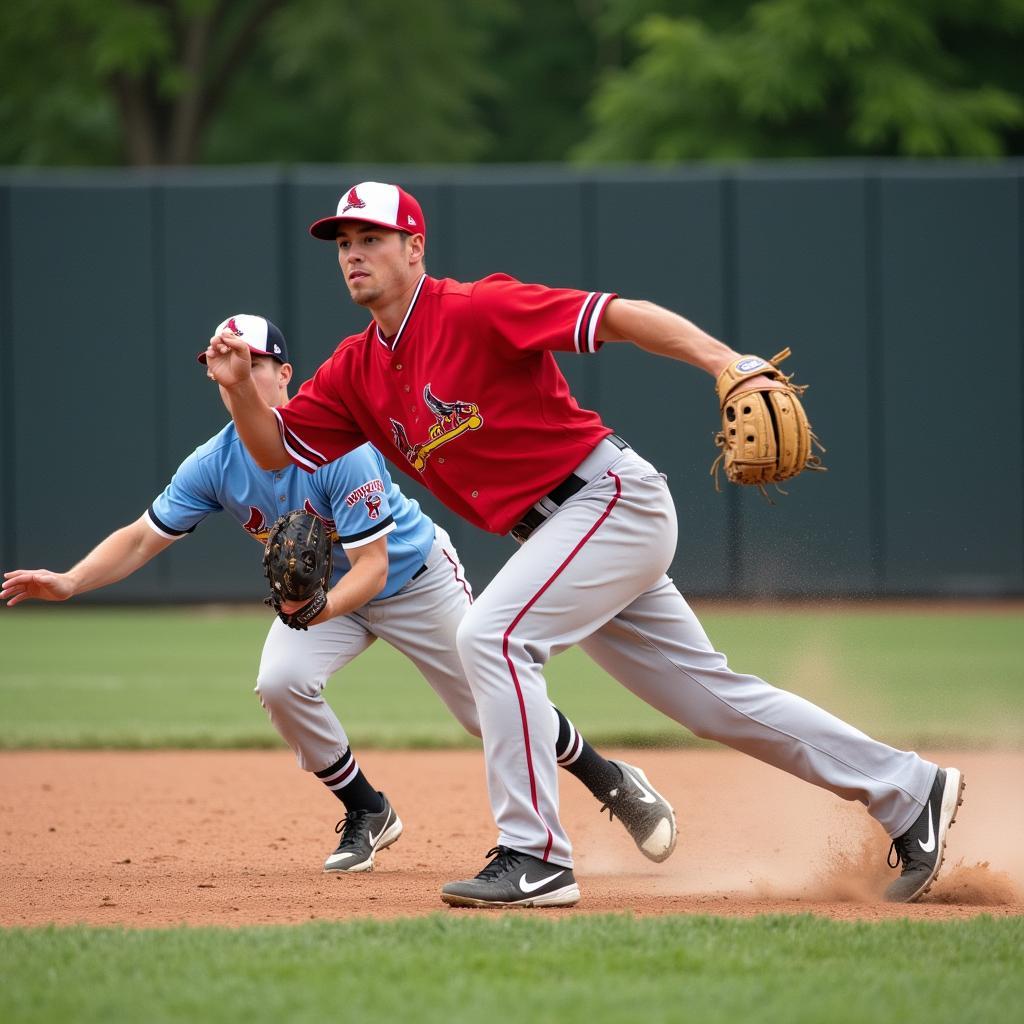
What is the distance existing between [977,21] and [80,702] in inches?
497

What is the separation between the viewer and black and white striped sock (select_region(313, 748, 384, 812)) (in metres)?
4.54

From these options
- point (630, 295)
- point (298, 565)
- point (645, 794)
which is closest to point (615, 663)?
point (645, 794)

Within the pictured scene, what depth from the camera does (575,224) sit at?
41.0 ft

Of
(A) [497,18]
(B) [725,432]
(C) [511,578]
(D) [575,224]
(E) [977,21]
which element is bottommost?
(C) [511,578]

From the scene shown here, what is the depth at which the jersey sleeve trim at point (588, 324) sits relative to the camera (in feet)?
11.5

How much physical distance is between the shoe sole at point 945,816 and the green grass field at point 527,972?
15.6 inches

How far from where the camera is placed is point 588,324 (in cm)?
350

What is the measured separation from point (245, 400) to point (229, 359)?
0.45 ft

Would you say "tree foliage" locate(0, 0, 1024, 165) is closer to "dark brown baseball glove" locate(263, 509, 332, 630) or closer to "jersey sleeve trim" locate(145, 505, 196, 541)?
"jersey sleeve trim" locate(145, 505, 196, 541)

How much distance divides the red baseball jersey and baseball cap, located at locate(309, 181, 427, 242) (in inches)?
6.3

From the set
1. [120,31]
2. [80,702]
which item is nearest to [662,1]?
[120,31]

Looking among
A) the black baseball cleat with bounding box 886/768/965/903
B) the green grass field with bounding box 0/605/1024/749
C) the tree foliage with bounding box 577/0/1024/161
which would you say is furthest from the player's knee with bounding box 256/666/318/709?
the tree foliage with bounding box 577/0/1024/161

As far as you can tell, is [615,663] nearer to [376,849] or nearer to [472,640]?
[472,640]

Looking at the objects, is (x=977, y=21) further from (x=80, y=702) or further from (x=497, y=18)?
(x=80, y=702)
